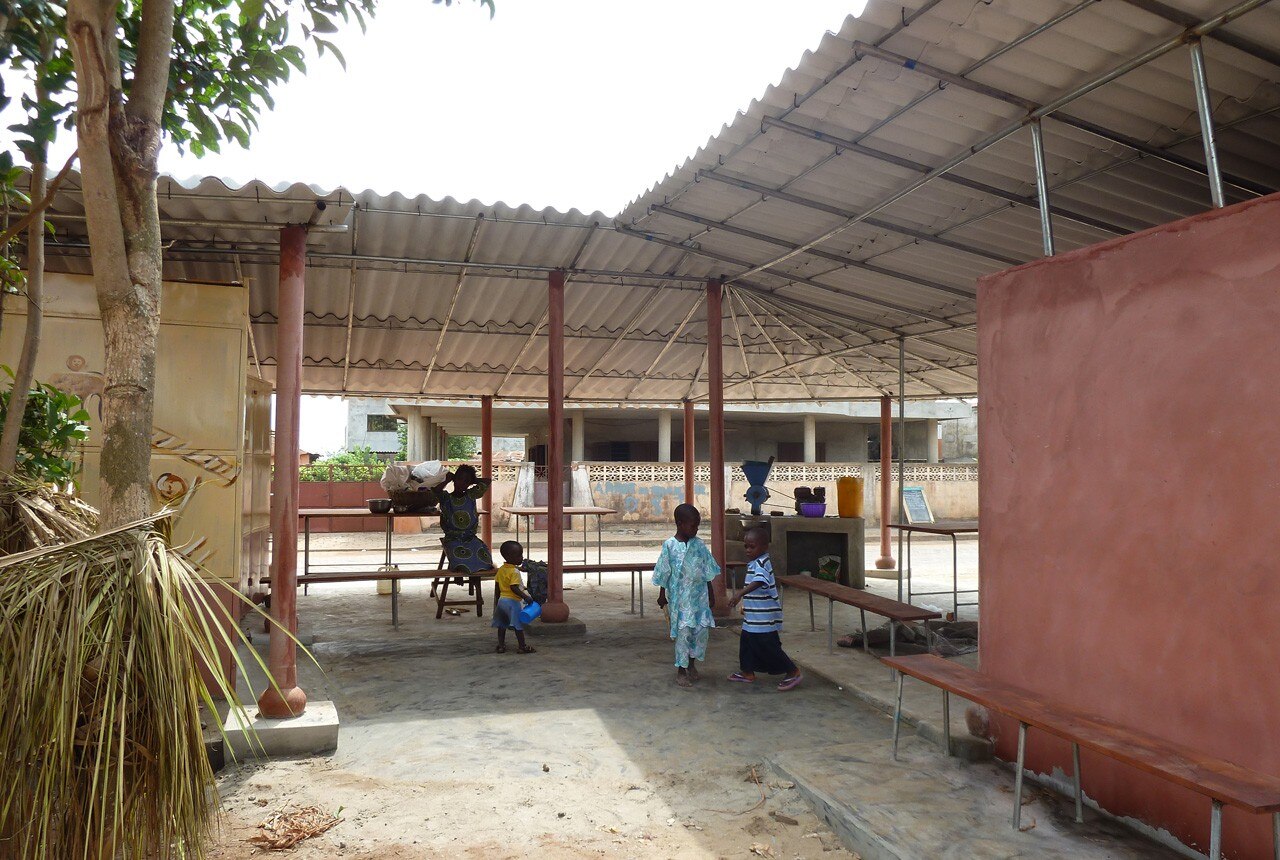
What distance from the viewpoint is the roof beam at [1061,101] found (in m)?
3.40

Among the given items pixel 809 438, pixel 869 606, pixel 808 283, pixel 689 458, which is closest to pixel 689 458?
pixel 689 458

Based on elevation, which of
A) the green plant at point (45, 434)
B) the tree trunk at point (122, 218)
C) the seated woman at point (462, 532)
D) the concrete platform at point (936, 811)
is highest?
the tree trunk at point (122, 218)

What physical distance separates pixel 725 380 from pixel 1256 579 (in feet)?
31.8

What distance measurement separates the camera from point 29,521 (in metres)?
2.33

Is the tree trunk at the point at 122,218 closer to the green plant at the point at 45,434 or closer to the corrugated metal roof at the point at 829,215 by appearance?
the green plant at the point at 45,434

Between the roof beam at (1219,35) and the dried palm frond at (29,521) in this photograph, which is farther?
the roof beam at (1219,35)

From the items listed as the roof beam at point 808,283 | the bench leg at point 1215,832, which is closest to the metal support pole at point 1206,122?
the bench leg at point 1215,832

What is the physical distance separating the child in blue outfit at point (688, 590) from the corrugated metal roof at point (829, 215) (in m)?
2.61

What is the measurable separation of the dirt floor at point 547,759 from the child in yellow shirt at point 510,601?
0.21 metres

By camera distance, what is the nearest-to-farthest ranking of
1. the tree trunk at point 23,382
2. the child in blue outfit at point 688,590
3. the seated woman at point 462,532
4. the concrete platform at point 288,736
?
1. the tree trunk at point 23,382
2. the concrete platform at point 288,736
3. the child in blue outfit at point 688,590
4. the seated woman at point 462,532

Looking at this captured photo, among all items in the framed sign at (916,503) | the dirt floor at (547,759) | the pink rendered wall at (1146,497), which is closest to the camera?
the pink rendered wall at (1146,497)

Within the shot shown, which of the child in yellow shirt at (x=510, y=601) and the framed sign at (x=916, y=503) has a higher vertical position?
the framed sign at (x=916, y=503)

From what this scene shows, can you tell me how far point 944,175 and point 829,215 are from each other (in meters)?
1.15

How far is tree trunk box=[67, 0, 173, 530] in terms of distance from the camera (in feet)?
6.67
